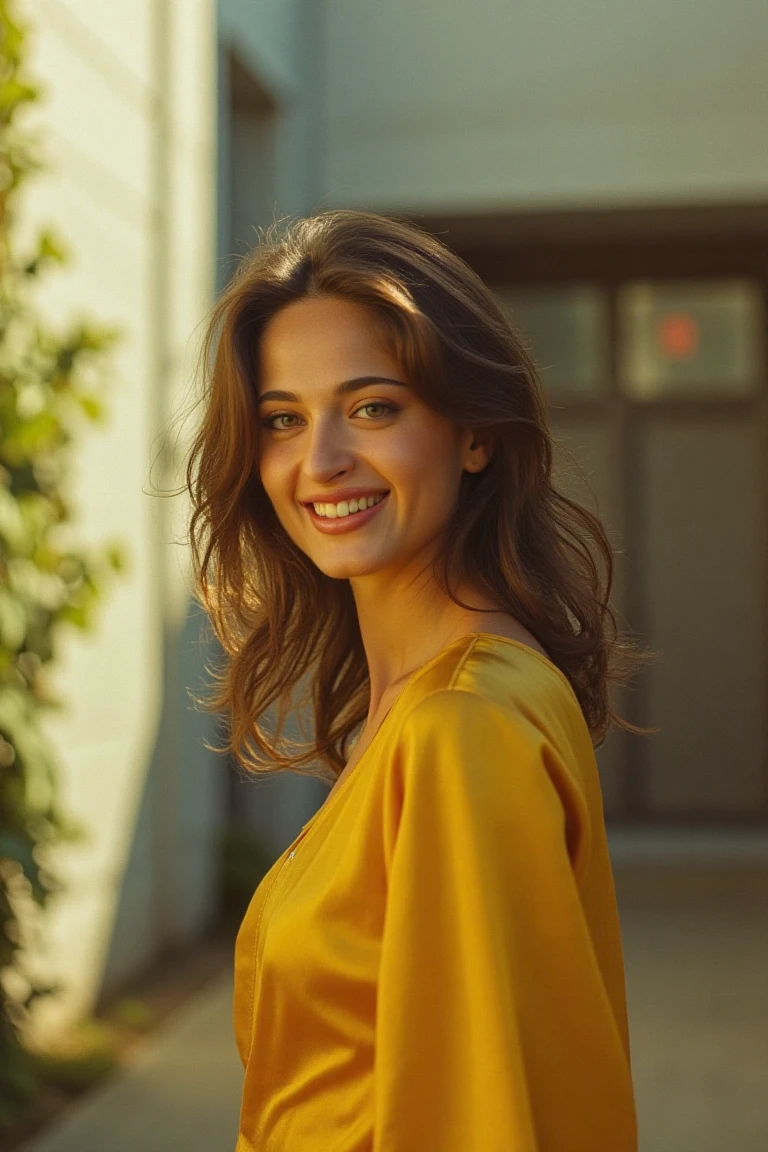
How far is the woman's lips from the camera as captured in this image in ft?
5.47

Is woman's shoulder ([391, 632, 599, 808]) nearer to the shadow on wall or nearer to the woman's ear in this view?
the woman's ear

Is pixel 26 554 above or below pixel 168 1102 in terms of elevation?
above

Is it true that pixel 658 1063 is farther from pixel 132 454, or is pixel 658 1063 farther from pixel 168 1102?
pixel 132 454

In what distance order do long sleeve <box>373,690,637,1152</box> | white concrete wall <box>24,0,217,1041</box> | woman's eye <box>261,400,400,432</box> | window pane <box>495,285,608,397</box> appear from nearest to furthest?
long sleeve <box>373,690,637,1152</box>, woman's eye <box>261,400,400,432</box>, white concrete wall <box>24,0,217,1041</box>, window pane <box>495,285,608,397</box>

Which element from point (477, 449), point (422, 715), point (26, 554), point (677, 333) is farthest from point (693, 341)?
point (422, 715)

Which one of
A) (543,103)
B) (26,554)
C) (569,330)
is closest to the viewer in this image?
(26,554)

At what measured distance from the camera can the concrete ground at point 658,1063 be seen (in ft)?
14.9

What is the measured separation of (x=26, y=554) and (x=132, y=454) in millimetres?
2372

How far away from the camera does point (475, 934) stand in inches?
50.0

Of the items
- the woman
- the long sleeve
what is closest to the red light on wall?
the woman

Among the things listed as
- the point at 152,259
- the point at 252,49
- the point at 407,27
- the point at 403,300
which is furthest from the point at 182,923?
the point at 403,300

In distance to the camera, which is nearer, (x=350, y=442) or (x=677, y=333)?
(x=350, y=442)

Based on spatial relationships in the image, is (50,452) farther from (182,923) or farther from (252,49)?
(252,49)

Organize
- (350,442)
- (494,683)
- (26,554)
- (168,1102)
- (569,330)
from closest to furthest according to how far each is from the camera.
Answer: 1. (494,683)
2. (350,442)
3. (26,554)
4. (168,1102)
5. (569,330)
